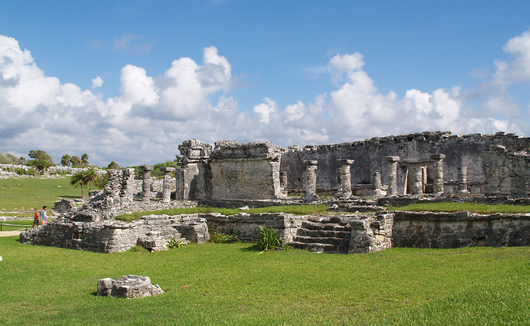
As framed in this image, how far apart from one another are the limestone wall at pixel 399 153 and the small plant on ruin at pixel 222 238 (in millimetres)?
14872

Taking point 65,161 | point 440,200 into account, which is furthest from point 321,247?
point 65,161

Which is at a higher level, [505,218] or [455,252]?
[505,218]

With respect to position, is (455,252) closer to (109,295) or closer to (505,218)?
(505,218)

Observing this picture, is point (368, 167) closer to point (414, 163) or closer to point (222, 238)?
point (414, 163)

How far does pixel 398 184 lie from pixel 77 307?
2202cm

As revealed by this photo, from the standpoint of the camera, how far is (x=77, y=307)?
6438 mm

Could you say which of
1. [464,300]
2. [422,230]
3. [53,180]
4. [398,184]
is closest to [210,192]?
[398,184]

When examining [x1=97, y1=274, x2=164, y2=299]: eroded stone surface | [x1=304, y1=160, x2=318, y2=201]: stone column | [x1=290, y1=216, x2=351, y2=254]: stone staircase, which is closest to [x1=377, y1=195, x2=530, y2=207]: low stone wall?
[x1=290, y1=216, x2=351, y2=254]: stone staircase

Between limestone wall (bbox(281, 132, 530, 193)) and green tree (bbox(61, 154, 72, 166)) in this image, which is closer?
limestone wall (bbox(281, 132, 530, 193))

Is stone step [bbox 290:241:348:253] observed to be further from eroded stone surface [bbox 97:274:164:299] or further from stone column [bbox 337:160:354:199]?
stone column [bbox 337:160:354:199]

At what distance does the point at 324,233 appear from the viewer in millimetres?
11359

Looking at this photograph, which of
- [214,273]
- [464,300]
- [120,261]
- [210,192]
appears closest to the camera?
[464,300]

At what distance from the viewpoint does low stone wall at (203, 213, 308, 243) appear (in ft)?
37.8

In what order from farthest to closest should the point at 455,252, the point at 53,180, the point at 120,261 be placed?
the point at 53,180
the point at 120,261
the point at 455,252
